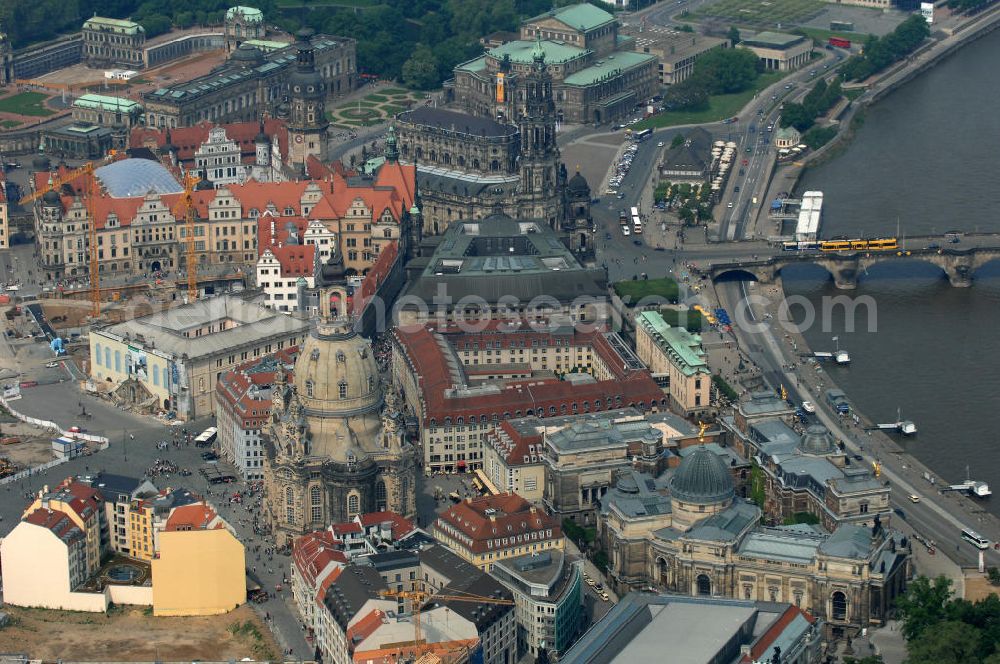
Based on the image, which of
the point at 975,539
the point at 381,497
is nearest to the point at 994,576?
the point at 975,539

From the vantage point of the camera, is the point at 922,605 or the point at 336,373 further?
the point at 336,373

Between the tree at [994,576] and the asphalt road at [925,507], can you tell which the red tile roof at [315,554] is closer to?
the asphalt road at [925,507]

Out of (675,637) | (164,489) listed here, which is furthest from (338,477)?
(675,637)

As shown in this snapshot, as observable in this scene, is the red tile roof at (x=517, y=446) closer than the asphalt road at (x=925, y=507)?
No

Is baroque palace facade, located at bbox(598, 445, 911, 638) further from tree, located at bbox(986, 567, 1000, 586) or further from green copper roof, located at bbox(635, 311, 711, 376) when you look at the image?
green copper roof, located at bbox(635, 311, 711, 376)

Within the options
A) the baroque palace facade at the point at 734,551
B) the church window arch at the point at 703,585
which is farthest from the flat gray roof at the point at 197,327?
the church window arch at the point at 703,585

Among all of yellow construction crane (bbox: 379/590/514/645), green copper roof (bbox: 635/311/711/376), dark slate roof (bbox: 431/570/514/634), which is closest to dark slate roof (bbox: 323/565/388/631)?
yellow construction crane (bbox: 379/590/514/645)

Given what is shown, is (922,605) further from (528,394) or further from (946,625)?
(528,394)
